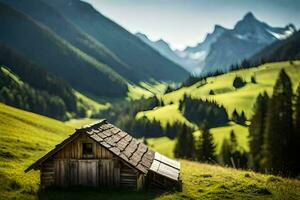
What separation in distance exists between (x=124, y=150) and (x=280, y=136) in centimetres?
3998

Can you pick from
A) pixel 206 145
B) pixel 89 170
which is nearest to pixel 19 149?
pixel 89 170

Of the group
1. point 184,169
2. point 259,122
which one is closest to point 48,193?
point 184,169

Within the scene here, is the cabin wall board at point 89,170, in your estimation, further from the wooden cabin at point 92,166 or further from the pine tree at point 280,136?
the pine tree at point 280,136

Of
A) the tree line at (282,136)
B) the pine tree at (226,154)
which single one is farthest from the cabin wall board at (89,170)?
the pine tree at (226,154)

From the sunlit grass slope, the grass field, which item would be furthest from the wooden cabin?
the sunlit grass slope

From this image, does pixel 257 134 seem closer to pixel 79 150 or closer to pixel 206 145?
pixel 206 145

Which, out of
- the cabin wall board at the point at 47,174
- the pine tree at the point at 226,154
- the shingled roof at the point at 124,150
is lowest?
the pine tree at the point at 226,154

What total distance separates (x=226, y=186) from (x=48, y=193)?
14407 mm

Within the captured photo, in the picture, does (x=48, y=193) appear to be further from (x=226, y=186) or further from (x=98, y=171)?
(x=226, y=186)

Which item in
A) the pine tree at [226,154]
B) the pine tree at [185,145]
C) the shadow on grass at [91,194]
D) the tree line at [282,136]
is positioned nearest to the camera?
the shadow on grass at [91,194]

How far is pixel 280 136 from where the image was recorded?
208ft

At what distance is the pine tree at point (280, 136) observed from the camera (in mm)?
62509

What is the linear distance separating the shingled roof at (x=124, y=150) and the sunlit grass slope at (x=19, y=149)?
1789mm

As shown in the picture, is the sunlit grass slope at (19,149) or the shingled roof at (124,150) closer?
Result: the sunlit grass slope at (19,149)
